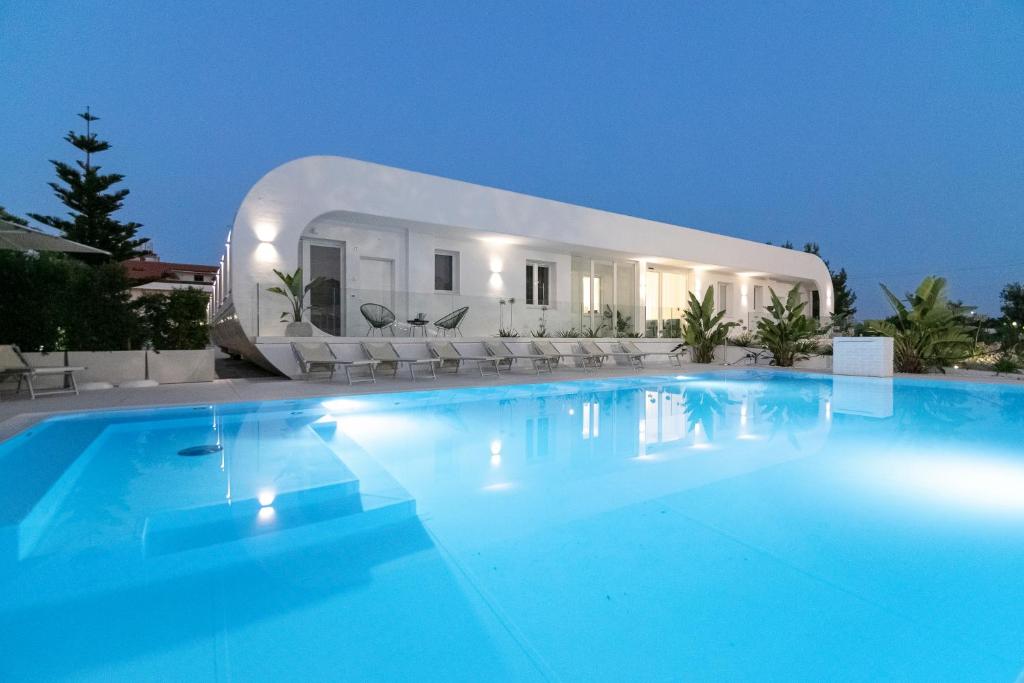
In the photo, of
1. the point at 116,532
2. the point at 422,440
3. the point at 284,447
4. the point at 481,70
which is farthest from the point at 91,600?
the point at 481,70

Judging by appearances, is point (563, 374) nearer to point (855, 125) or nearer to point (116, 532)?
point (116, 532)

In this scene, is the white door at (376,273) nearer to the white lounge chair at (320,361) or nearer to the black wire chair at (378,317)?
the black wire chair at (378,317)

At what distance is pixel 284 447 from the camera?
17.6ft

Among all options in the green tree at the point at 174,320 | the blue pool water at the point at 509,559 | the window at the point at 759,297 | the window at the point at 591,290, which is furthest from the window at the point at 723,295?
the green tree at the point at 174,320

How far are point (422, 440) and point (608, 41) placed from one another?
58.7 metres

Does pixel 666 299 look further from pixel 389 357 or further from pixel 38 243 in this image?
pixel 38 243

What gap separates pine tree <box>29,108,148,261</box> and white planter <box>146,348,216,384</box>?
14523 mm

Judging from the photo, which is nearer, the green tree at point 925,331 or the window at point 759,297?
the green tree at point 925,331

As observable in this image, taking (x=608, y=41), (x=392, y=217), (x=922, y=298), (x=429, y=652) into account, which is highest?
(x=608, y=41)

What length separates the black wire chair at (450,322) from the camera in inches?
545

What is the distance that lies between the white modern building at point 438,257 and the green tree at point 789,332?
11.4 feet

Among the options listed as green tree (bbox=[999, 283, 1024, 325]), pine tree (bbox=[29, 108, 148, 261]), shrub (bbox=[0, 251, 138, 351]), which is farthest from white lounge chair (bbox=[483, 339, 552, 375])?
green tree (bbox=[999, 283, 1024, 325])

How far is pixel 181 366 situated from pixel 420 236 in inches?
276

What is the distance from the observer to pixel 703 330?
1788 cm
